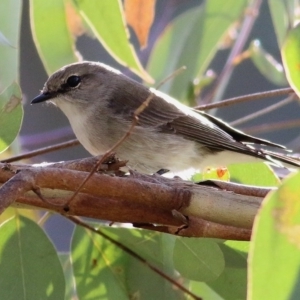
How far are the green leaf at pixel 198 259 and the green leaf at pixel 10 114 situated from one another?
430 mm

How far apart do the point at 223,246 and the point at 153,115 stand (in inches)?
28.7

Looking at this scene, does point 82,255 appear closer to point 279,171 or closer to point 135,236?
point 135,236

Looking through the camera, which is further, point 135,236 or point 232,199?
point 135,236

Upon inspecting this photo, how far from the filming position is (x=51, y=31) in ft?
5.68

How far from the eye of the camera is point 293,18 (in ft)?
5.49

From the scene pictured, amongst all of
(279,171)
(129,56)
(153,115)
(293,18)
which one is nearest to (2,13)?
(129,56)

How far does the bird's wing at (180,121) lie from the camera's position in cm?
190

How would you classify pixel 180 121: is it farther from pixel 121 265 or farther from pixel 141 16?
pixel 121 265

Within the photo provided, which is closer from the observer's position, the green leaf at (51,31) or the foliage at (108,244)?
the foliage at (108,244)

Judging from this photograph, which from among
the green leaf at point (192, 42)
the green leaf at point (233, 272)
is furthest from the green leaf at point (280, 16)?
the green leaf at point (233, 272)

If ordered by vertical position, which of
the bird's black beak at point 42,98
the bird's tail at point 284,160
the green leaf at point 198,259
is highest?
the bird's black beak at point 42,98

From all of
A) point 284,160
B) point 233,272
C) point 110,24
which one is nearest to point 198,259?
point 233,272

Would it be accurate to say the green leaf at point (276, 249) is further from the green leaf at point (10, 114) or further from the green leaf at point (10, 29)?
the green leaf at point (10, 29)

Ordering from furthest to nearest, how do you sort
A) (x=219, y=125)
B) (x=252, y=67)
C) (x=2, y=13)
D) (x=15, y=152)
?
(x=252, y=67) → (x=219, y=125) → (x=15, y=152) → (x=2, y=13)
